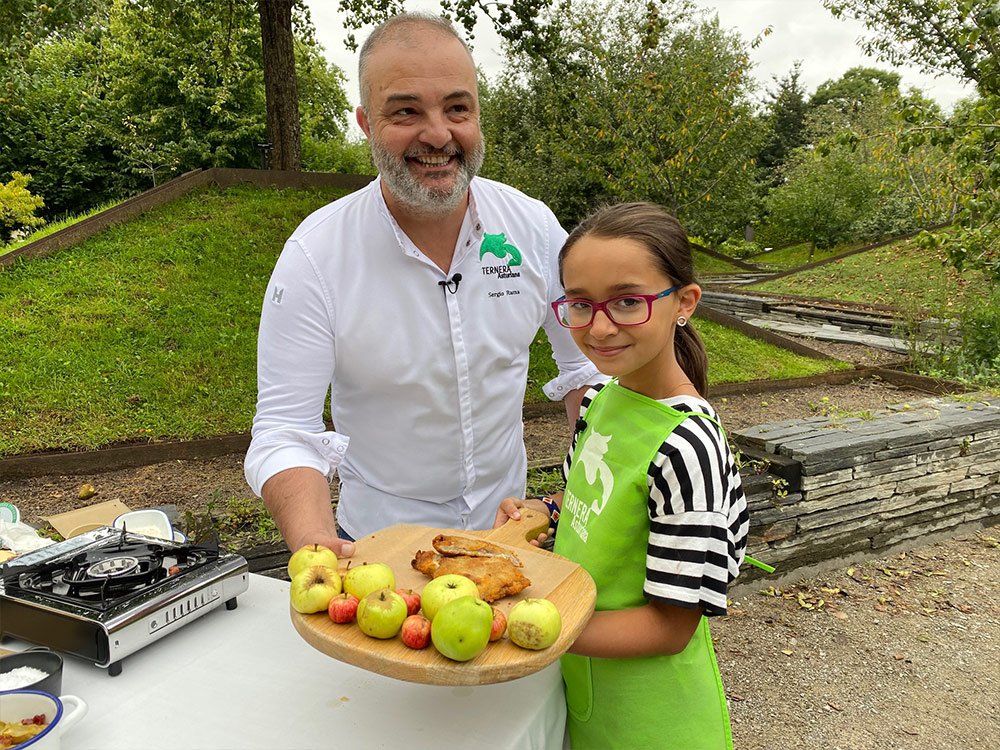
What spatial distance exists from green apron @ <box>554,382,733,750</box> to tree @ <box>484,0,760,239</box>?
865 cm

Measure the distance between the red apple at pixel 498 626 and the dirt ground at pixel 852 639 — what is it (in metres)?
2.56

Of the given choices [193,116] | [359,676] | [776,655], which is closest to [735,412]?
[776,655]

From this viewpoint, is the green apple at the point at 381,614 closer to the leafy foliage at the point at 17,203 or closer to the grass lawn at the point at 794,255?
the leafy foliage at the point at 17,203

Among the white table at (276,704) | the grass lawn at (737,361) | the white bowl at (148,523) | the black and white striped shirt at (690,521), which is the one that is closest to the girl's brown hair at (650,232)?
the black and white striped shirt at (690,521)

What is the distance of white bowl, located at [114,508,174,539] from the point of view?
7.01 ft

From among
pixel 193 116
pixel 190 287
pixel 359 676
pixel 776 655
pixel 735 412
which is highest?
pixel 193 116

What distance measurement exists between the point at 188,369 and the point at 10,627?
18.6 ft

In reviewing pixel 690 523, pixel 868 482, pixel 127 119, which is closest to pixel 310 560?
Answer: pixel 690 523

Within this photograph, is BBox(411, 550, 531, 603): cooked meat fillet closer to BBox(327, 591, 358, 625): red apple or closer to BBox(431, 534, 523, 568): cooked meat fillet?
BBox(431, 534, 523, 568): cooked meat fillet

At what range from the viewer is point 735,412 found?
7684 millimetres

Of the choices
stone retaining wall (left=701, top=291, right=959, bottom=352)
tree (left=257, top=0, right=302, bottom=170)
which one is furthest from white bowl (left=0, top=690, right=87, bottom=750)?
stone retaining wall (left=701, top=291, right=959, bottom=352)

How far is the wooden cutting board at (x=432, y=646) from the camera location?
118cm

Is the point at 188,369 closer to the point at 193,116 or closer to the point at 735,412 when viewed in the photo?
the point at 735,412

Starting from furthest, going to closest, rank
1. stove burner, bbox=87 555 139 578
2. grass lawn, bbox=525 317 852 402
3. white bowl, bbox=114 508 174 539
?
grass lawn, bbox=525 317 852 402
white bowl, bbox=114 508 174 539
stove burner, bbox=87 555 139 578
